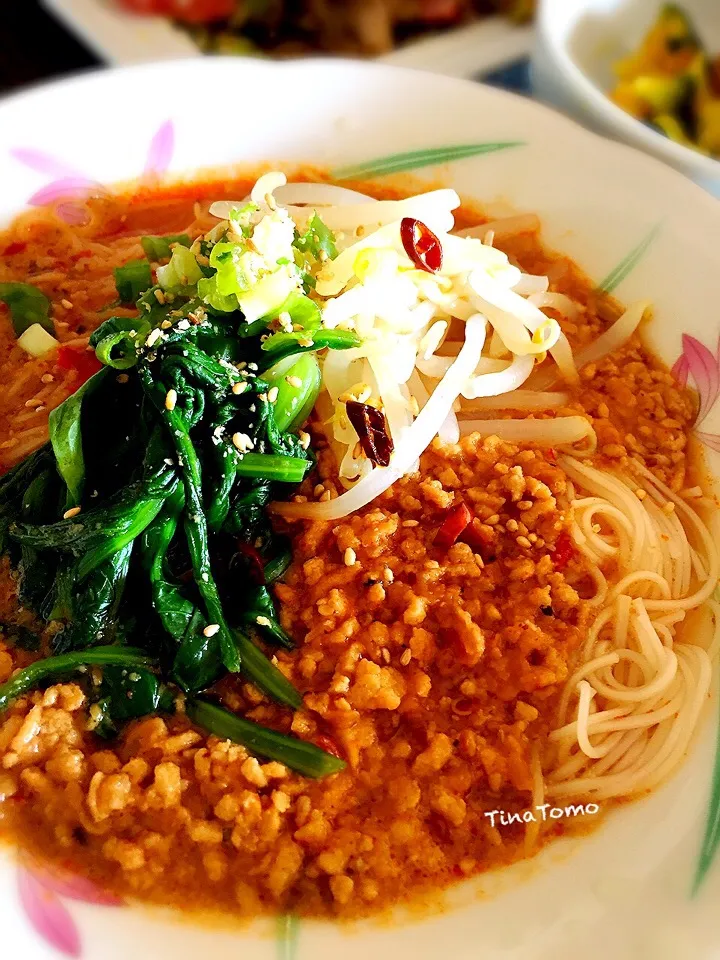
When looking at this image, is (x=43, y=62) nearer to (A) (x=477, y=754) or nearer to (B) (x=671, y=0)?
(B) (x=671, y=0)

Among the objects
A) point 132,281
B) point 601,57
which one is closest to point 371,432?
point 132,281

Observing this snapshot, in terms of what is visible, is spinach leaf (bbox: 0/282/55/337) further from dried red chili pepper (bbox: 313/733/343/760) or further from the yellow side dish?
the yellow side dish

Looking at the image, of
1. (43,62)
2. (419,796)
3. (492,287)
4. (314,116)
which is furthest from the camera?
(43,62)

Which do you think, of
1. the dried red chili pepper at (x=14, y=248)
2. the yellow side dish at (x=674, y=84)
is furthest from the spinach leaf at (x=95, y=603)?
the yellow side dish at (x=674, y=84)

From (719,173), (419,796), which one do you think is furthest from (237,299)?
(719,173)

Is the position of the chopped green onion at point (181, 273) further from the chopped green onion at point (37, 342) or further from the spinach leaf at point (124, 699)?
the spinach leaf at point (124, 699)
